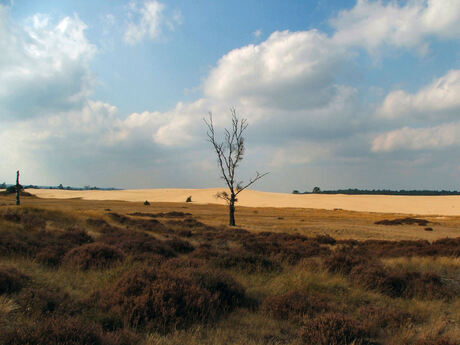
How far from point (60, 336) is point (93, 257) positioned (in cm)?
567

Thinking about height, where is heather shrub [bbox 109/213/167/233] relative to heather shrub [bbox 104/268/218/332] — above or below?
below

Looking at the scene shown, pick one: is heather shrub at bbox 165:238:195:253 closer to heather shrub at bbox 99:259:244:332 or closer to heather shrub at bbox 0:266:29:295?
heather shrub at bbox 99:259:244:332

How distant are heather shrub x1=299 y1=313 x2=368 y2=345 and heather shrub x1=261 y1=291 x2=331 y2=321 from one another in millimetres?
664

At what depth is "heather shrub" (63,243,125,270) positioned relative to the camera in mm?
8839

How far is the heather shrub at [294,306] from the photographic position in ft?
19.7

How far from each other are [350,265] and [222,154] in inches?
849

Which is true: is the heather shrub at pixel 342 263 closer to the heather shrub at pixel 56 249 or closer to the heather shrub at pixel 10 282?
the heather shrub at pixel 10 282

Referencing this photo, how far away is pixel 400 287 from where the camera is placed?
28.6 ft

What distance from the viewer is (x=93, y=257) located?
9234 mm

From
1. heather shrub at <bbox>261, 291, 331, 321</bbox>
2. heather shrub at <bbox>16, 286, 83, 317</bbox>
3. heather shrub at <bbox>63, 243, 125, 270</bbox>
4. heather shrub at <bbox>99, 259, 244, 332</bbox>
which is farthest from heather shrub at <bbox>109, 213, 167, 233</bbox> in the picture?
heather shrub at <bbox>261, 291, 331, 321</bbox>

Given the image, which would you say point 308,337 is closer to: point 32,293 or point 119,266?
point 32,293

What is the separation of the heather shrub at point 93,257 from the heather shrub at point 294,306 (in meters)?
4.95

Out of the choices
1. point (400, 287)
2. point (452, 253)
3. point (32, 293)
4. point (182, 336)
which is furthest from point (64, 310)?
point (452, 253)

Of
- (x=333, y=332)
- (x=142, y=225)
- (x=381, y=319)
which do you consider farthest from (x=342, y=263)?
(x=142, y=225)
